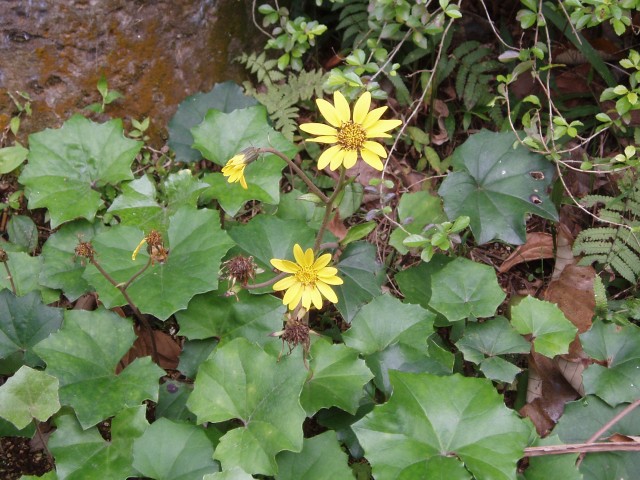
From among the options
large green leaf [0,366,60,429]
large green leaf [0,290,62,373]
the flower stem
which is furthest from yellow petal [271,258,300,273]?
large green leaf [0,290,62,373]

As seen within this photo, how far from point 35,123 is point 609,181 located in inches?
115

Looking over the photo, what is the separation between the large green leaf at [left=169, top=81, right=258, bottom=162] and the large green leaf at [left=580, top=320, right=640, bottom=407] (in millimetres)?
1965

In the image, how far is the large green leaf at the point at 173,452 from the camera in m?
Answer: 2.12

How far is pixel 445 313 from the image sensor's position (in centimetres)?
247

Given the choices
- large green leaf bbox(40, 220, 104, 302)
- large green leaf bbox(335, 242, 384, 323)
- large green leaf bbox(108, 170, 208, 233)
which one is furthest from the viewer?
large green leaf bbox(108, 170, 208, 233)

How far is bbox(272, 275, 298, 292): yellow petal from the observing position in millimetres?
2209

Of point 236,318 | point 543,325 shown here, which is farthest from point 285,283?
point 543,325

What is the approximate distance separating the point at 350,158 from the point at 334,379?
80 centimetres

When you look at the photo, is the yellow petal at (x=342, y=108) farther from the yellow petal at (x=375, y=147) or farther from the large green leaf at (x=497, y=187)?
the large green leaf at (x=497, y=187)

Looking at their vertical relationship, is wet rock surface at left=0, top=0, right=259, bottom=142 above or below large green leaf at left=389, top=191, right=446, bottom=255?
above

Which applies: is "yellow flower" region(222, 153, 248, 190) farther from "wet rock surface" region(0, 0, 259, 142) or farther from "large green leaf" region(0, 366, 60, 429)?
"wet rock surface" region(0, 0, 259, 142)

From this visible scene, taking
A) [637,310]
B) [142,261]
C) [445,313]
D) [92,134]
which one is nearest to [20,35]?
[92,134]

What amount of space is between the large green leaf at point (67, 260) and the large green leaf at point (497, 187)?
160 cm

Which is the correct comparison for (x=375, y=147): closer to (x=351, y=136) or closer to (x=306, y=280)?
(x=351, y=136)
